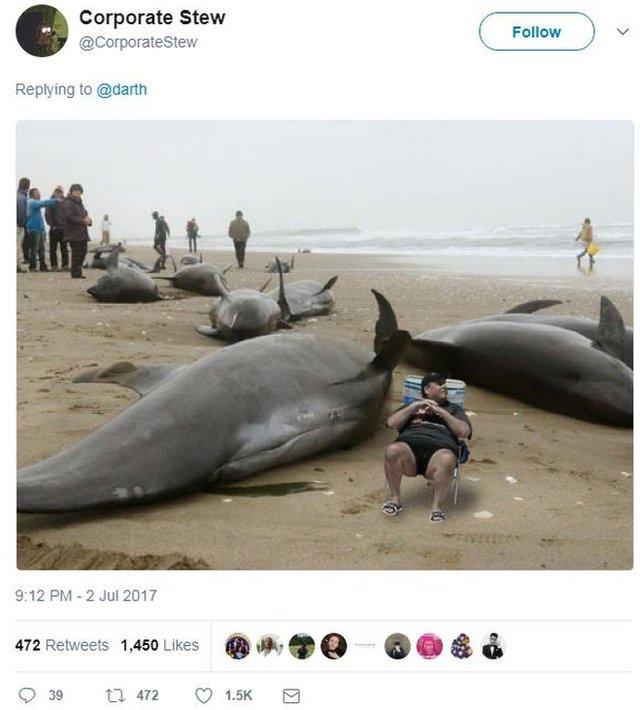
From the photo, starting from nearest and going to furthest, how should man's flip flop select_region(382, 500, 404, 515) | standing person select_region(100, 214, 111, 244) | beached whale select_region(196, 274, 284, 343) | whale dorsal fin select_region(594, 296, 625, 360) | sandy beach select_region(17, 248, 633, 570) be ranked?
1. sandy beach select_region(17, 248, 633, 570)
2. man's flip flop select_region(382, 500, 404, 515)
3. whale dorsal fin select_region(594, 296, 625, 360)
4. beached whale select_region(196, 274, 284, 343)
5. standing person select_region(100, 214, 111, 244)

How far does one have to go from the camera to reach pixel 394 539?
3330 millimetres

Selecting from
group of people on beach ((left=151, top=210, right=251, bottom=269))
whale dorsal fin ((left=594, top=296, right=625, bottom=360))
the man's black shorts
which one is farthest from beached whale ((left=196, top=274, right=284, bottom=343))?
group of people on beach ((left=151, top=210, right=251, bottom=269))

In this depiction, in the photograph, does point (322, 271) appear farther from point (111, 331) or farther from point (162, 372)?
point (162, 372)

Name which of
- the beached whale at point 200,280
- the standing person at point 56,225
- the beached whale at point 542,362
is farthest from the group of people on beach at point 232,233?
the beached whale at point 542,362
